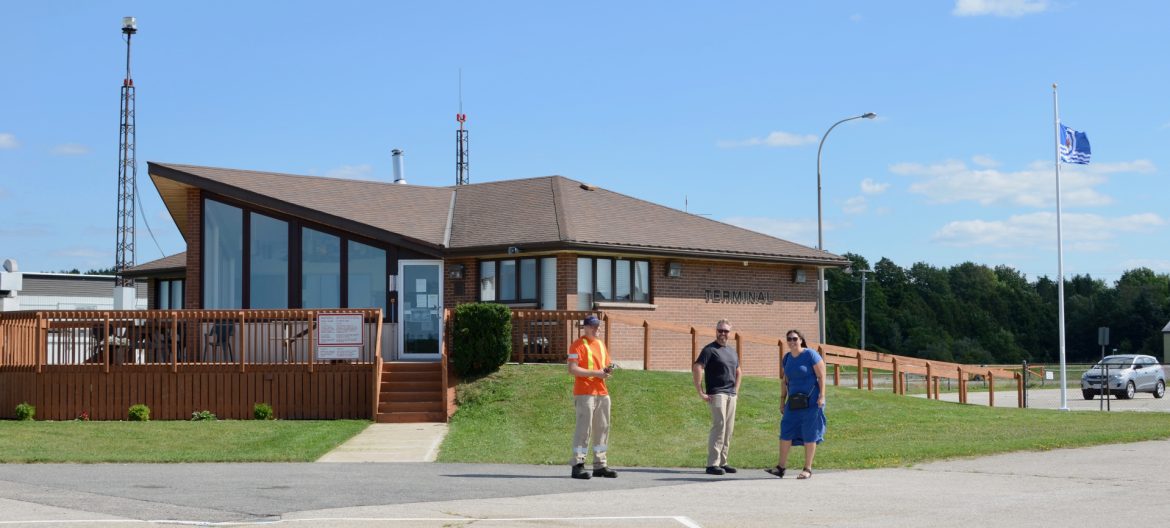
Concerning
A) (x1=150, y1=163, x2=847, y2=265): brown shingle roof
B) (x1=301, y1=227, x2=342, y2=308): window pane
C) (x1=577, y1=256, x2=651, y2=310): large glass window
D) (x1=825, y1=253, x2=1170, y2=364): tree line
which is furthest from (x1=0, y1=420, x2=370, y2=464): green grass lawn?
(x1=825, y1=253, x2=1170, y2=364): tree line

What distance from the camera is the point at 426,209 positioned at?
2905 cm

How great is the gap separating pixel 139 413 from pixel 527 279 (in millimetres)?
8405

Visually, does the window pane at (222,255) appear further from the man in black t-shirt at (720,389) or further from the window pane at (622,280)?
the man in black t-shirt at (720,389)

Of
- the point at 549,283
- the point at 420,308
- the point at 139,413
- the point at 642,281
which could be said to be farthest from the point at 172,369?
the point at 642,281

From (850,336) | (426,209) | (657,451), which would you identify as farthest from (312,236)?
(850,336)

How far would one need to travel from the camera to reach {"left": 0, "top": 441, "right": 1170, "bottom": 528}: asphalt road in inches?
381

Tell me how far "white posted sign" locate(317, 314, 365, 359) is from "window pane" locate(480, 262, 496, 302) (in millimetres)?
5202

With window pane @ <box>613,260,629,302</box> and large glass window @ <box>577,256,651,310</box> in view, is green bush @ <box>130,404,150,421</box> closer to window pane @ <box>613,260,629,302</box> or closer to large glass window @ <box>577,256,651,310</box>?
large glass window @ <box>577,256,651,310</box>

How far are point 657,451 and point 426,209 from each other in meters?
13.9

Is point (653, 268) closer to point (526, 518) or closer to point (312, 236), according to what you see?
point (312, 236)

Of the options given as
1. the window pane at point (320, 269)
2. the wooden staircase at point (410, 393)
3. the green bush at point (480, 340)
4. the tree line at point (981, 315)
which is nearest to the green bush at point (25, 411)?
the window pane at point (320, 269)

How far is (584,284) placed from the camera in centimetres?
2598

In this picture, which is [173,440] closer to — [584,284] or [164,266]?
[584,284]

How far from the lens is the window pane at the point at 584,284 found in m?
25.8
